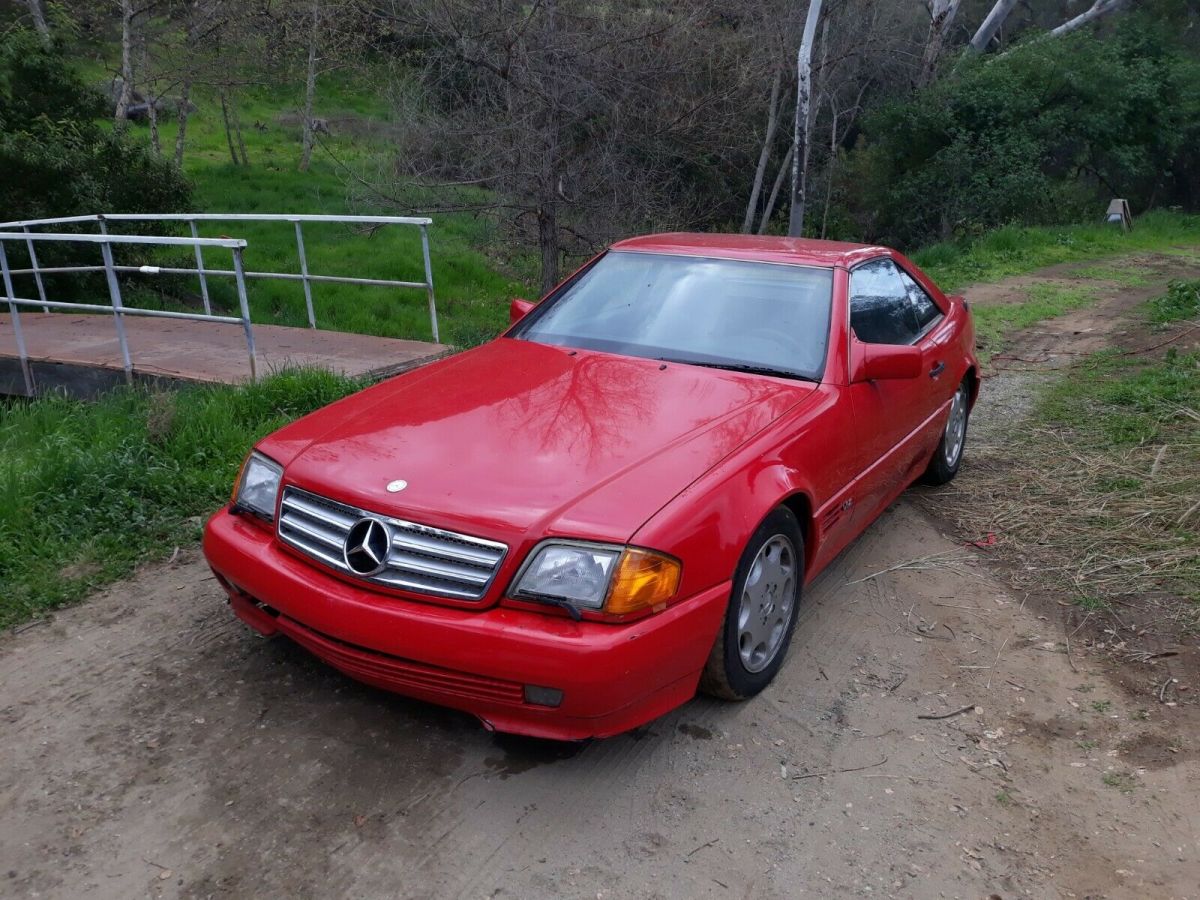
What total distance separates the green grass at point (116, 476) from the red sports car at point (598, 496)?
4.21ft

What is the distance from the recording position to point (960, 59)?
2314 cm

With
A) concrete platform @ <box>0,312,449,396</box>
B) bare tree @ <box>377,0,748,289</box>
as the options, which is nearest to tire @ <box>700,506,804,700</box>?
concrete platform @ <box>0,312,449,396</box>

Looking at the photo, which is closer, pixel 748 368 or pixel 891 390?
pixel 748 368

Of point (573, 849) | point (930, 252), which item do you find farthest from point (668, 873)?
point (930, 252)

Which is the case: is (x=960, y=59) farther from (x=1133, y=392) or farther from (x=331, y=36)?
(x=1133, y=392)

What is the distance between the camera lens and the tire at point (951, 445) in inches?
220

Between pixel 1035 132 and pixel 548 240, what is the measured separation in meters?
14.7

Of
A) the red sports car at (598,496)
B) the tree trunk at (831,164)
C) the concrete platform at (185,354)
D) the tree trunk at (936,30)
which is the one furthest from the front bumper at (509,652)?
the tree trunk at (831,164)

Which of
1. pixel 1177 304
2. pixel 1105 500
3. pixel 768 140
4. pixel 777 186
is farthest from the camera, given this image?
pixel 777 186

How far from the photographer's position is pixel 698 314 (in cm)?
434

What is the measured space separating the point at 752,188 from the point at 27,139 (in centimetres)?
1593

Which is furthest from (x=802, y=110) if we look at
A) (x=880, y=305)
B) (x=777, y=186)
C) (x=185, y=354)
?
(x=880, y=305)

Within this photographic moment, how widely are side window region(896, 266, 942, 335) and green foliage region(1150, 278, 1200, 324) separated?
5972 millimetres

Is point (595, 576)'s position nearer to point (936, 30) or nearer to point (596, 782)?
point (596, 782)
